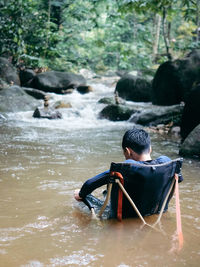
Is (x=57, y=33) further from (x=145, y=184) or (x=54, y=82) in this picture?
(x=145, y=184)

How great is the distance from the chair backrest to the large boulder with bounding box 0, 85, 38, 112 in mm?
10262

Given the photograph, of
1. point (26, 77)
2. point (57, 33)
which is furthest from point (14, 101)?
point (57, 33)

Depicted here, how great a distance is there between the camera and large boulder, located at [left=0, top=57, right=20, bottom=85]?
53.2ft

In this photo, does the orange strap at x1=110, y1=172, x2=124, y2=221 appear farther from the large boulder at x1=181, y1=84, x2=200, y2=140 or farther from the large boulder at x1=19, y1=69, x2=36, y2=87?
the large boulder at x1=19, y1=69, x2=36, y2=87

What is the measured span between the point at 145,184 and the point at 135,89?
42.8 feet

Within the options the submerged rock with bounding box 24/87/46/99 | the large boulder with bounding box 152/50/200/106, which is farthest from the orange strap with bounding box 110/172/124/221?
the submerged rock with bounding box 24/87/46/99

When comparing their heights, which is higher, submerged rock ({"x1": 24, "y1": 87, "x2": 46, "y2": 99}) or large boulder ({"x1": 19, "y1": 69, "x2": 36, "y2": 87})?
large boulder ({"x1": 19, "y1": 69, "x2": 36, "y2": 87})

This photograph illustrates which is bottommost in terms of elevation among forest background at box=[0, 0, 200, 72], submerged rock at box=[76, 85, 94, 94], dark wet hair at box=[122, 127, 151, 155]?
submerged rock at box=[76, 85, 94, 94]

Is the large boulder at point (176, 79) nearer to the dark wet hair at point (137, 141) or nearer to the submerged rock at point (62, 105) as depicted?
the submerged rock at point (62, 105)

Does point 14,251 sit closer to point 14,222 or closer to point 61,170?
point 14,222

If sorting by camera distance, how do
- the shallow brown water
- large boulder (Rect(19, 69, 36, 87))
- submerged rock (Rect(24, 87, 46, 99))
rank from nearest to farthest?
the shallow brown water → submerged rock (Rect(24, 87, 46, 99)) → large boulder (Rect(19, 69, 36, 87))

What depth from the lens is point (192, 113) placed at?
783cm

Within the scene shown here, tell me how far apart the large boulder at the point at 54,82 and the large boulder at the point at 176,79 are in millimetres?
5944

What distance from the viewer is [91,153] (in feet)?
20.6
